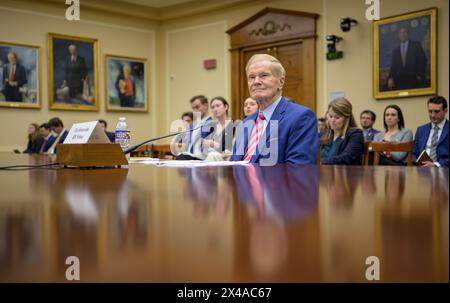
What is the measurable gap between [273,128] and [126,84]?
8.55m

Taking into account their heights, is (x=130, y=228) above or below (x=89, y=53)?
below

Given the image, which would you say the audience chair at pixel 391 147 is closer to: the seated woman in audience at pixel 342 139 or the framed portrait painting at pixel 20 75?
the seated woman in audience at pixel 342 139

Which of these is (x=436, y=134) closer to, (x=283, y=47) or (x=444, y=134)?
(x=444, y=134)

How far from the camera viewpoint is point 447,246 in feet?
1.10

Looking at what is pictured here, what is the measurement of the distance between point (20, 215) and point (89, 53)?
10189 millimetres

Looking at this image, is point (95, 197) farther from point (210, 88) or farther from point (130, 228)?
point (210, 88)

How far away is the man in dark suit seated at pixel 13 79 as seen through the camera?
30.1ft

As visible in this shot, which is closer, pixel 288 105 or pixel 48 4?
pixel 288 105

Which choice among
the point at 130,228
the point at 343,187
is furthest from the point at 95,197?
the point at 343,187

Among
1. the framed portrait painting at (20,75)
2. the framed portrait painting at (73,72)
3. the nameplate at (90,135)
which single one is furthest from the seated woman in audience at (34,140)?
the nameplate at (90,135)

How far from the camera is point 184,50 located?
1073 cm

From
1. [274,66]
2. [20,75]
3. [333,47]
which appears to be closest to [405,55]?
[333,47]

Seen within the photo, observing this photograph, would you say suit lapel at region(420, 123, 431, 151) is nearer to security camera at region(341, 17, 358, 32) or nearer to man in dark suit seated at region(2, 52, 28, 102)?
security camera at region(341, 17, 358, 32)
